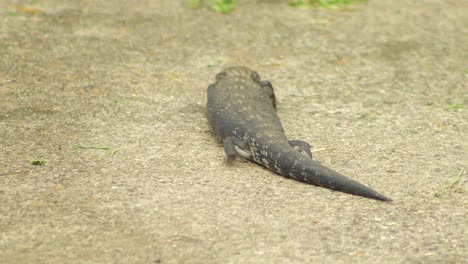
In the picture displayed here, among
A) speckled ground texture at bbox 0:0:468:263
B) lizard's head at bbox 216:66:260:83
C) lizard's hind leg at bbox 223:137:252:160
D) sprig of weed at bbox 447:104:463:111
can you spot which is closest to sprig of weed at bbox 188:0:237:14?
speckled ground texture at bbox 0:0:468:263

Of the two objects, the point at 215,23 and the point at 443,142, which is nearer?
the point at 443,142

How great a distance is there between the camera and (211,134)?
6754mm

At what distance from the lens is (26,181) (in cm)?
562

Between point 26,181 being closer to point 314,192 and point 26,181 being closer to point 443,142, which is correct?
point 314,192

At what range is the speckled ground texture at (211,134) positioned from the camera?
4.91 metres

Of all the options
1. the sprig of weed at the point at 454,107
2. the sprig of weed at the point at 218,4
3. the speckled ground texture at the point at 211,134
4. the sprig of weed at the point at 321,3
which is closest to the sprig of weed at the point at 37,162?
the speckled ground texture at the point at 211,134

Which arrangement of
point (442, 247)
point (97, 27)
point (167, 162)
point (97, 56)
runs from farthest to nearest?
point (97, 27), point (97, 56), point (167, 162), point (442, 247)

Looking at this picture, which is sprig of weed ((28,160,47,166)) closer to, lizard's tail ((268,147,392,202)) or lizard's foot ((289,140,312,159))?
lizard's tail ((268,147,392,202))

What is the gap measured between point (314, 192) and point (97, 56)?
12.7 ft

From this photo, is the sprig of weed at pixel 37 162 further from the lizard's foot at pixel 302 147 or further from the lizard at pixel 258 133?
the lizard's foot at pixel 302 147

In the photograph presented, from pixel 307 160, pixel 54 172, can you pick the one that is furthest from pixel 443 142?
pixel 54 172

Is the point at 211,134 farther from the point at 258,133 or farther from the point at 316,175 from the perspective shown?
the point at 316,175

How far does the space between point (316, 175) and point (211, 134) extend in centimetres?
146

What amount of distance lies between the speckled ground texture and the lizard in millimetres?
99
